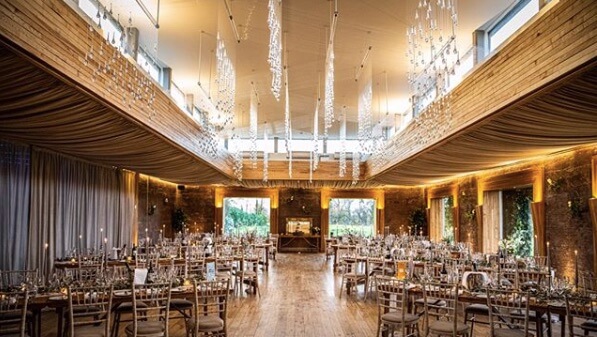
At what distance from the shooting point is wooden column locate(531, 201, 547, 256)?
10594mm

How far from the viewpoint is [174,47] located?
11078mm

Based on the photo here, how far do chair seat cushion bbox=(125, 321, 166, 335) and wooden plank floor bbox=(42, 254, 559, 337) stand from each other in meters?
1.57

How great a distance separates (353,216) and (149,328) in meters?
18.5

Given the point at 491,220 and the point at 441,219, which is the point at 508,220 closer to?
the point at 491,220

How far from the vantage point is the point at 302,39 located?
1061 centimetres

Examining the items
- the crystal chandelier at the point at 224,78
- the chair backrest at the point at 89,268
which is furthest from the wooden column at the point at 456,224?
the chair backrest at the point at 89,268

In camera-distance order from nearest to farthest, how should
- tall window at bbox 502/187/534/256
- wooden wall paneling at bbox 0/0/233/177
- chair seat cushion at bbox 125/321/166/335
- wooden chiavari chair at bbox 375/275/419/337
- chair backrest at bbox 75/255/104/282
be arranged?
1. wooden wall paneling at bbox 0/0/233/177
2. chair seat cushion at bbox 125/321/166/335
3. wooden chiavari chair at bbox 375/275/419/337
4. chair backrest at bbox 75/255/104/282
5. tall window at bbox 502/187/534/256

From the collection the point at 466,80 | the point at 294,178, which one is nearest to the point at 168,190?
the point at 294,178

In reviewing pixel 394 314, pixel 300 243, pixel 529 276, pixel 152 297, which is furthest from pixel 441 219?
pixel 152 297

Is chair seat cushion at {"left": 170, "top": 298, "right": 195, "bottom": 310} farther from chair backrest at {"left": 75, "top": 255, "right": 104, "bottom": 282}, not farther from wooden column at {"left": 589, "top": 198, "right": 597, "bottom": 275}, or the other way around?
wooden column at {"left": 589, "top": 198, "right": 597, "bottom": 275}

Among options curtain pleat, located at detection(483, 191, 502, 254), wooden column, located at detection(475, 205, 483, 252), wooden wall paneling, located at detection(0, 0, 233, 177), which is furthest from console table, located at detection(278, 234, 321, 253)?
wooden wall paneling, located at detection(0, 0, 233, 177)

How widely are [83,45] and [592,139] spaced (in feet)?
26.0

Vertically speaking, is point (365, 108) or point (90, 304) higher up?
point (365, 108)

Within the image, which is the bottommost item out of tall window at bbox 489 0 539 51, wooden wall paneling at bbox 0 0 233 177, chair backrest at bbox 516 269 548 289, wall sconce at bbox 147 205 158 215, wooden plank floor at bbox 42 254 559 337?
wooden plank floor at bbox 42 254 559 337
